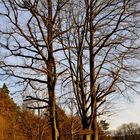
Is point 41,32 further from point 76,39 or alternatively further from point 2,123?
point 2,123

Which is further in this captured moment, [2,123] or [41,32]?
[2,123]

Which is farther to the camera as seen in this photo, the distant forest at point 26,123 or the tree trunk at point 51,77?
the distant forest at point 26,123

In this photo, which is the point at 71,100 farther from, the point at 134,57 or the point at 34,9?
the point at 34,9

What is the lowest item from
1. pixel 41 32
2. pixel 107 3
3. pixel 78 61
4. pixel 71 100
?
pixel 71 100

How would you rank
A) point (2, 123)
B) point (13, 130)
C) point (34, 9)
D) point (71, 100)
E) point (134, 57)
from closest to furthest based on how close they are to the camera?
point (34, 9), point (134, 57), point (71, 100), point (13, 130), point (2, 123)

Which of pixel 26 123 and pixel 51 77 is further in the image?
pixel 26 123

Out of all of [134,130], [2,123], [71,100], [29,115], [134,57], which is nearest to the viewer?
[134,57]

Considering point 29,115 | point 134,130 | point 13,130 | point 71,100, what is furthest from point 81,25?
point 134,130

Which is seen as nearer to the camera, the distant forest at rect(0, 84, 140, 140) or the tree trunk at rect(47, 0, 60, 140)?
the tree trunk at rect(47, 0, 60, 140)

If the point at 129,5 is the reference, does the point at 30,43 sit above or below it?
below

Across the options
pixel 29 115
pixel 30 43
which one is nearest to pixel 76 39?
pixel 30 43

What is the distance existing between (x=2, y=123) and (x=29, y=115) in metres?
18.1

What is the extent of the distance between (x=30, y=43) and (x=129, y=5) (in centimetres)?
485

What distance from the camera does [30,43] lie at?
63.0ft
